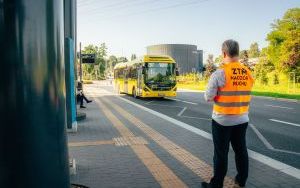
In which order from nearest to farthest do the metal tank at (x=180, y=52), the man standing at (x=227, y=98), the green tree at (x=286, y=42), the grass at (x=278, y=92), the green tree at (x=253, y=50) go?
the man standing at (x=227, y=98) → the grass at (x=278, y=92) → the green tree at (x=286, y=42) → the metal tank at (x=180, y=52) → the green tree at (x=253, y=50)

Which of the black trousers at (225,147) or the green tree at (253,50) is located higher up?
the green tree at (253,50)

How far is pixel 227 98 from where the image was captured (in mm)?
4555

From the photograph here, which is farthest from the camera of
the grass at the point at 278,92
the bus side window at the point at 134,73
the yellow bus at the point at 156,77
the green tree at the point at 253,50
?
the green tree at the point at 253,50

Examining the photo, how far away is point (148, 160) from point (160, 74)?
17879mm

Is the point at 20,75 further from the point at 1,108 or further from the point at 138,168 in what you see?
the point at 138,168

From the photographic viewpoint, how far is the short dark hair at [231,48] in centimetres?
457

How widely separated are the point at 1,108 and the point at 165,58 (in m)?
22.6

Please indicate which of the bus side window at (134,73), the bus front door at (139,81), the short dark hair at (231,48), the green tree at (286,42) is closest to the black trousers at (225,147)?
the short dark hair at (231,48)

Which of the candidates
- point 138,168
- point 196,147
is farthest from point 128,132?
point 138,168

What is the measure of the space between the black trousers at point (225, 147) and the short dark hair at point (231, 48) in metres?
0.83

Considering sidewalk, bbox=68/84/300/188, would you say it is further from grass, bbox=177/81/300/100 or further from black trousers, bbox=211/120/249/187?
grass, bbox=177/81/300/100

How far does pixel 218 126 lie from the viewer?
15.1ft

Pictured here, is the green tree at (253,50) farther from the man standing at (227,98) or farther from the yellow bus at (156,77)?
the man standing at (227,98)

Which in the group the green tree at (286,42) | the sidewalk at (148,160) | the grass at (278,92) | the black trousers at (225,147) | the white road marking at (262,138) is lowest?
the grass at (278,92)
